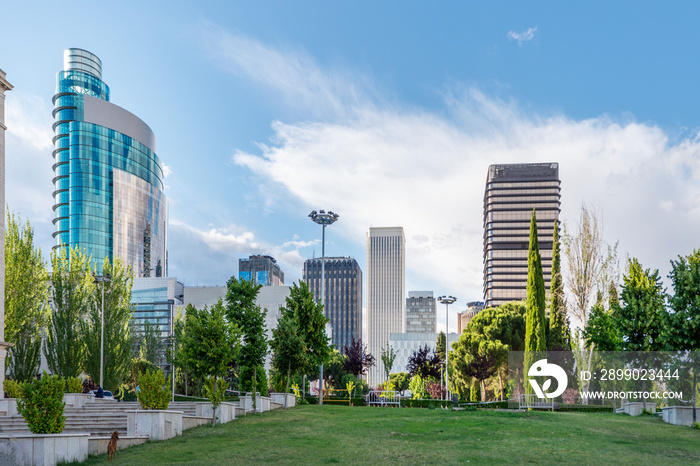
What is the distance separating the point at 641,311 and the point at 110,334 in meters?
36.1

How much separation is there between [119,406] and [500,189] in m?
154

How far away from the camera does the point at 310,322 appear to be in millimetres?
34812

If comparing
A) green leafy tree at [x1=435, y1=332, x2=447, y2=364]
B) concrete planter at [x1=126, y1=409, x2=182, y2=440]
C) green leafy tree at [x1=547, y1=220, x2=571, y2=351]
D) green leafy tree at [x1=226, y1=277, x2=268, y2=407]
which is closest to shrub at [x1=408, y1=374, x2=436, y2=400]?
green leafy tree at [x1=435, y1=332, x2=447, y2=364]

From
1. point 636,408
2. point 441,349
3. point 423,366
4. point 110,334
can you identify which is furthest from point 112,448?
point 441,349

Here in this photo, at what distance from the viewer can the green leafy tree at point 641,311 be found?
2903 centimetres

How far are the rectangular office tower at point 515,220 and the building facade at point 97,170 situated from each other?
314 ft

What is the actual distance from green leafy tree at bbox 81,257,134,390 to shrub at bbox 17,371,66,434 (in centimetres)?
2934

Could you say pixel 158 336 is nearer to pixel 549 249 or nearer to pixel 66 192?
pixel 66 192

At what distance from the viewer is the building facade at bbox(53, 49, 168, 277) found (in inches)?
5379

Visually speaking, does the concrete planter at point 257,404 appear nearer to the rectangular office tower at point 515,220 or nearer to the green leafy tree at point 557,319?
the green leafy tree at point 557,319

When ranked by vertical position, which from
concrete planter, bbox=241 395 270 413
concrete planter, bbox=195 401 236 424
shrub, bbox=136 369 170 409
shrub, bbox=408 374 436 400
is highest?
shrub, bbox=136 369 170 409

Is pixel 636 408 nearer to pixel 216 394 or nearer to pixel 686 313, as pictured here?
pixel 686 313

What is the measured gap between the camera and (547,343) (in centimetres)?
5334

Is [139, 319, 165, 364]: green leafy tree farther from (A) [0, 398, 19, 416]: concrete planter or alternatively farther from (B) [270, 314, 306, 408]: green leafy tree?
(A) [0, 398, 19, 416]: concrete planter
